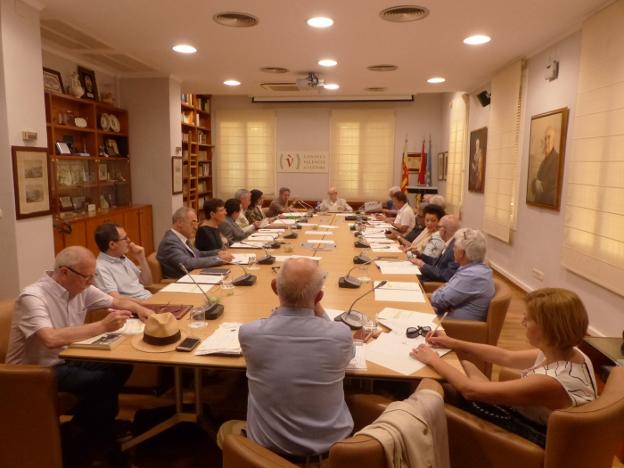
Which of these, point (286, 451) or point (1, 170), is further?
point (1, 170)

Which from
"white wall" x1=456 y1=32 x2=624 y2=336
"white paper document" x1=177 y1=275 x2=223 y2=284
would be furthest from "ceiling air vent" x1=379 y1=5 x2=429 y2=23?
"white paper document" x1=177 y1=275 x2=223 y2=284

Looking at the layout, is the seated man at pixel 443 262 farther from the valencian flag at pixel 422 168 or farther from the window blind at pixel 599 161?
the valencian flag at pixel 422 168

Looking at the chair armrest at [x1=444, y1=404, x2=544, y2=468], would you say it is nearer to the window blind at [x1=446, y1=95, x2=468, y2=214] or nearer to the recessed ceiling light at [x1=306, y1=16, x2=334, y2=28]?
the recessed ceiling light at [x1=306, y1=16, x2=334, y2=28]

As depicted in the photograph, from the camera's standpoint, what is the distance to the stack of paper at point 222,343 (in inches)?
76.2

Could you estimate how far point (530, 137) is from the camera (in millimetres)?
5398

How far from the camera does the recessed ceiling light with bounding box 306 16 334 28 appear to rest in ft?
13.3

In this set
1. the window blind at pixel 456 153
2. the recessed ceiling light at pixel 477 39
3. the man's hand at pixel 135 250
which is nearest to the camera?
the man's hand at pixel 135 250

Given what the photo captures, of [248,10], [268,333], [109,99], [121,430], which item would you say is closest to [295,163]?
[109,99]

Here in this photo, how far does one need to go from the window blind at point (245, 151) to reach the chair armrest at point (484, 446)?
30.2ft

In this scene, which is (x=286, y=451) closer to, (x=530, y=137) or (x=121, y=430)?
(x=121, y=430)

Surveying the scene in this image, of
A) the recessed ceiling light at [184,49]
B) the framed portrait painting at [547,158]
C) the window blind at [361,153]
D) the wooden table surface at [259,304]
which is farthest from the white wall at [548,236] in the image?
the window blind at [361,153]

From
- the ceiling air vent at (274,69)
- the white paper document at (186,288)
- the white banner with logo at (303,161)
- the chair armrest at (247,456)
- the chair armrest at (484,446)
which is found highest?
the ceiling air vent at (274,69)

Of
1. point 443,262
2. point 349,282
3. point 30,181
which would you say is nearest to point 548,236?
point 443,262

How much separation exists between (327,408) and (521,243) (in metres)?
4.91
